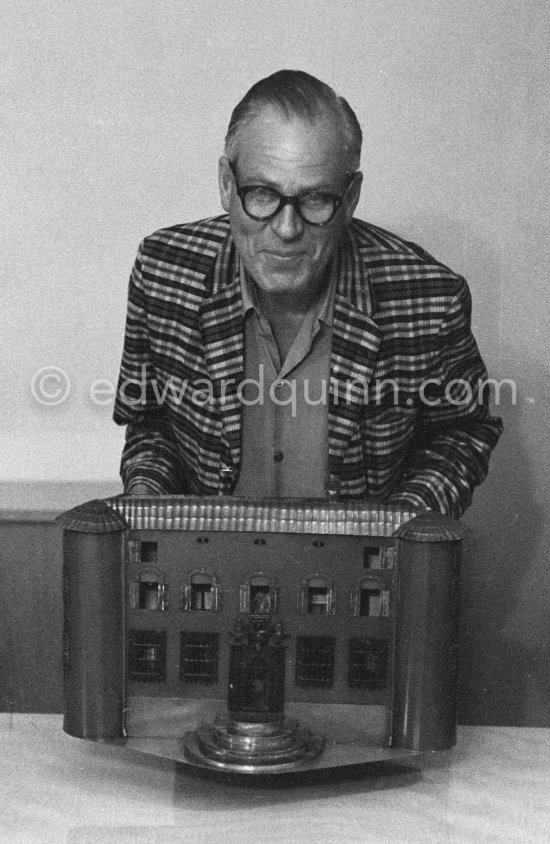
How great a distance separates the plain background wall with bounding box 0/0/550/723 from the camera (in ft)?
8.49

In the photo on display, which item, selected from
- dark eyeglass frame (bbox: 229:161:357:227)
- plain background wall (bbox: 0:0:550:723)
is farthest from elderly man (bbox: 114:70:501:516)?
plain background wall (bbox: 0:0:550:723)

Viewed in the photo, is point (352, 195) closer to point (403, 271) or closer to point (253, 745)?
point (403, 271)

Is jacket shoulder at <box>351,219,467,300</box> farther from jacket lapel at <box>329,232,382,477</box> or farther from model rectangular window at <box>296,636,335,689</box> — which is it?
model rectangular window at <box>296,636,335,689</box>

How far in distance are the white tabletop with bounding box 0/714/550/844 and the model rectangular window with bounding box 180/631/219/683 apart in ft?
0.37

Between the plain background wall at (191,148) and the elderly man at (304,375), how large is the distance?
2.08 feet

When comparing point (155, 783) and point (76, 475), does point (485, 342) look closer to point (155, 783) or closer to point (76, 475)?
point (76, 475)

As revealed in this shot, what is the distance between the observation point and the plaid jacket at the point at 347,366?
1956mm

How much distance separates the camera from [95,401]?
2.73 metres

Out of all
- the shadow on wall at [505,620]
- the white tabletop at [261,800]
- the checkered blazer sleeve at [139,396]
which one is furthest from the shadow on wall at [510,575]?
the white tabletop at [261,800]

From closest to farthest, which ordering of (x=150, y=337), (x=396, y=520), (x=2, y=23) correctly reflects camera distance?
(x=396, y=520) < (x=150, y=337) < (x=2, y=23)

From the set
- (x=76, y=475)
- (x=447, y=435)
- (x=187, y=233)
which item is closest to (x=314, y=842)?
(x=447, y=435)

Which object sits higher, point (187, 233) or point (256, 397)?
point (187, 233)

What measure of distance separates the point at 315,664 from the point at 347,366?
2.06ft

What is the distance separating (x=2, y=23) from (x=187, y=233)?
85 cm
